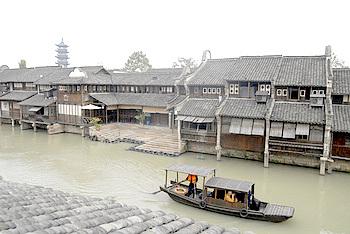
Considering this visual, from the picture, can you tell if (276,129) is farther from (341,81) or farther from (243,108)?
(341,81)

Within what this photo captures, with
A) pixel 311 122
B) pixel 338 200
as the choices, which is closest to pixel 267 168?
pixel 311 122

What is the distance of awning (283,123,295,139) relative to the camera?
23.6 meters

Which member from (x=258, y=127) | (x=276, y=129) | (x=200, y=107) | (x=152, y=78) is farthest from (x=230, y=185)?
(x=152, y=78)

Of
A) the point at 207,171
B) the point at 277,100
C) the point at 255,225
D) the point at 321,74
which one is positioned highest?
the point at 321,74

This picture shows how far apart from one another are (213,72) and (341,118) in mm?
13040

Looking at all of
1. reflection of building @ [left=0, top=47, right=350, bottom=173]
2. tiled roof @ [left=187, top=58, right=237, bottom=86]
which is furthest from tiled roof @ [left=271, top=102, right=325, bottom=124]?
tiled roof @ [left=187, top=58, right=237, bottom=86]

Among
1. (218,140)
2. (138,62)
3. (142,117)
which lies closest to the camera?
(218,140)

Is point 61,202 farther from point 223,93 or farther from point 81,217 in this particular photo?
point 223,93

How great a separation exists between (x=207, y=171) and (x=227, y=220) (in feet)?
9.60

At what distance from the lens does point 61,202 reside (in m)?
7.25

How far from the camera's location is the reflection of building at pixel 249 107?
23.5 metres

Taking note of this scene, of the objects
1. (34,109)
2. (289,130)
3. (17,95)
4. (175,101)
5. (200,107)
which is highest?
(17,95)

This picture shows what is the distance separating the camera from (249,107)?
26375 millimetres

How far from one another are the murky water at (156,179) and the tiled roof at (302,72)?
22.5 ft
